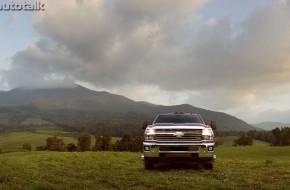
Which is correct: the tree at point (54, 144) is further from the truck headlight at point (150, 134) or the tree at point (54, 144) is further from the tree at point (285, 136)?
the truck headlight at point (150, 134)

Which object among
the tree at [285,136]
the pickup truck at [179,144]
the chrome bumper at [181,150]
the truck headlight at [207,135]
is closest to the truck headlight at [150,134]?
the pickup truck at [179,144]

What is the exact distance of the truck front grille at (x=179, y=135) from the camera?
14742mm

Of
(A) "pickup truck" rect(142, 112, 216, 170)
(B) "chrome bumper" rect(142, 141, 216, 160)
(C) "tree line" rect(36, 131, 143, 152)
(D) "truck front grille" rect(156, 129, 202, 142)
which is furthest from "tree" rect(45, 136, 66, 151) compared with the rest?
(B) "chrome bumper" rect(142, 141, 216, 160)

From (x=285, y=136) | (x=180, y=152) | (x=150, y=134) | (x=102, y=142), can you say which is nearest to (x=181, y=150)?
(x=180, y=152)

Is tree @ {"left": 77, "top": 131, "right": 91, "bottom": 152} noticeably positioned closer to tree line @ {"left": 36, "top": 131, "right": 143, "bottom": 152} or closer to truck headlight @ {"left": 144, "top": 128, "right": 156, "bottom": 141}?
tree line @ {"left": 36, "top": 131, "right": 143, "bottom": 152}

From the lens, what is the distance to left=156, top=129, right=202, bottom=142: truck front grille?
48.4 ft

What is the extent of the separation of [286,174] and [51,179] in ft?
30.3

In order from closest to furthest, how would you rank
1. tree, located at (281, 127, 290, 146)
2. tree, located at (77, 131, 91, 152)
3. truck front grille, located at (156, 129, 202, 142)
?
1. truck front grille, located at (156, 129, 202, 142)
2. tree, located at (77, 131, 91, 152)
3. tree, located at (281, 127, 290, 146)

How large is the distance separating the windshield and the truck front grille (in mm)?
2115

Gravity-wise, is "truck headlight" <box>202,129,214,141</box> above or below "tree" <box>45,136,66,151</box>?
above

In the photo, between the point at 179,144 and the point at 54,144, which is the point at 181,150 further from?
the point at 54,144

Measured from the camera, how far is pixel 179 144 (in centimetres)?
1438

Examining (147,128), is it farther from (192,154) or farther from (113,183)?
(113,183)

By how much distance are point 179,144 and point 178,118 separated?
3044mm
